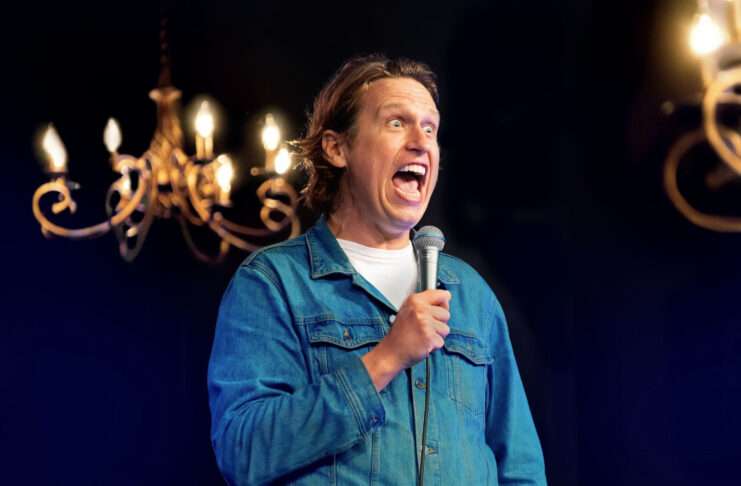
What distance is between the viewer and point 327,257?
1.38 meters

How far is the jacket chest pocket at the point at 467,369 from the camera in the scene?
133 cm

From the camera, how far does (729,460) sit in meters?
2.62

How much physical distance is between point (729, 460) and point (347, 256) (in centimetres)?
194

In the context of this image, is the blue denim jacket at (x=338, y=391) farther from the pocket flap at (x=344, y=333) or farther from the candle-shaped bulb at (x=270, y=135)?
the candle-shaped bulb at (x=270, y=135)

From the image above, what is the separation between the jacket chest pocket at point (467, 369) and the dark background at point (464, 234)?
1649mm

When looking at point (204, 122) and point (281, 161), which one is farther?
point (281, 161)

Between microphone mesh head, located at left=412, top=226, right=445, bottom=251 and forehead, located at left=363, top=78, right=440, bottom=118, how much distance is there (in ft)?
0.89

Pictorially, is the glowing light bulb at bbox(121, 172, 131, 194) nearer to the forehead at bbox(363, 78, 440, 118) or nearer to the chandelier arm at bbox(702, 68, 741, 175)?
the forehead at bbox(363, 78, 440, 118)

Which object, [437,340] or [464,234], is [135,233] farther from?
[437,340]

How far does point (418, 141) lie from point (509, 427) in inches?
22.7

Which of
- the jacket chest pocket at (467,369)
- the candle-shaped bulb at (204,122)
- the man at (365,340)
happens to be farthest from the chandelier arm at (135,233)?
the jacket chest pocket at (467,369)

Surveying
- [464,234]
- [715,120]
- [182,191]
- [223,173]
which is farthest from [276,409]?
[182,191]

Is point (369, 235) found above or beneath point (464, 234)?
beneath

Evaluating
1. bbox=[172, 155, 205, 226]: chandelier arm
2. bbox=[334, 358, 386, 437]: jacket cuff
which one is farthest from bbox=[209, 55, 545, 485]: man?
bbox=[172, 155, 205, 226]: chandelier arm
